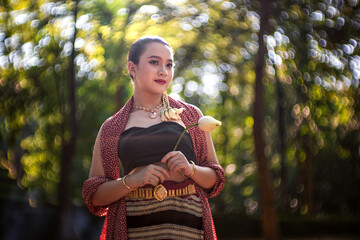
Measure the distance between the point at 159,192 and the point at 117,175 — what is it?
38cm

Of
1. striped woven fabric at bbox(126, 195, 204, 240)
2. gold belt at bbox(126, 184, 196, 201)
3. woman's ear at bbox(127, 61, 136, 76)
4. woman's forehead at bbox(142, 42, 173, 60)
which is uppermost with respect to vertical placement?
woman's forehead at bbox(142, 42, 173, 60)

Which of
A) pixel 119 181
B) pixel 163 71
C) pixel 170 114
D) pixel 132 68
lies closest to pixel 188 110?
pixel 170 114

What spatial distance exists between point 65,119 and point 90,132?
6.66 meters

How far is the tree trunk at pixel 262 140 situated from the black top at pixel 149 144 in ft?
20.1

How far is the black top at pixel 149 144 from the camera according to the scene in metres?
2.67

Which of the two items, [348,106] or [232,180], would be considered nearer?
[348,106]

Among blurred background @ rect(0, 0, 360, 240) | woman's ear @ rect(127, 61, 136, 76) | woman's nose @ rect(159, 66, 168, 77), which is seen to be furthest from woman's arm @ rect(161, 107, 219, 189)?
blurred background @ rect(0, 0, 360, 240)

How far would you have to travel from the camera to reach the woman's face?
2.79 metres

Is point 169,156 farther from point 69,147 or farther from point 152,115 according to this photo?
point 69,147

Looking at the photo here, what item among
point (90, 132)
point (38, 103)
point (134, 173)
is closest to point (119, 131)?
point (134, 173)

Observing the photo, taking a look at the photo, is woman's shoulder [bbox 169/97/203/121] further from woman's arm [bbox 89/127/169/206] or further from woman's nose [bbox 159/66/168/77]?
woman's arm [bbox 89/127/169/206]

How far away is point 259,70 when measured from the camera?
30.1 ft

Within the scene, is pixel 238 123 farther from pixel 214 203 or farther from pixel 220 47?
pixel 220 47

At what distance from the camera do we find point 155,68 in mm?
2787
